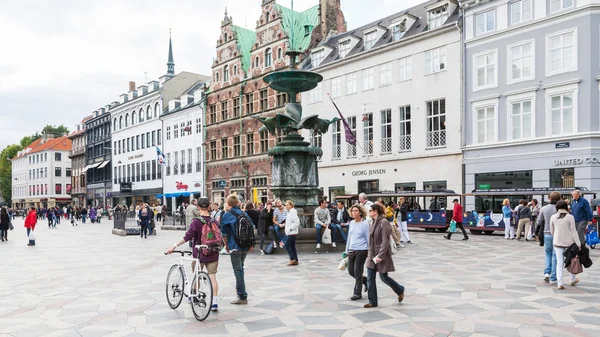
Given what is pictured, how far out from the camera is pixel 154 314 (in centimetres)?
782

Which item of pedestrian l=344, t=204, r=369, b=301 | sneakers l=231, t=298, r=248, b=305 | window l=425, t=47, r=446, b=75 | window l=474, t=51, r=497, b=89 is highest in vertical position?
window l=425, t=47, r=446, b=75

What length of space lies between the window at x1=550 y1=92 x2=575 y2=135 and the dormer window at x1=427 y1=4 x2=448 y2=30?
360 inches

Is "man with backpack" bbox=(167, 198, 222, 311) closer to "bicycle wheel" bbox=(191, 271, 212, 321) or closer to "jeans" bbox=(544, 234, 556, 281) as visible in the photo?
"bicycle wheel" bbox=(191, 271, 212, 321)

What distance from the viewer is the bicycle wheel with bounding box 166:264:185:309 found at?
7.91m

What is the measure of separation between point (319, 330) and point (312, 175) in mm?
10276

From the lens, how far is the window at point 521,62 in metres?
27.7

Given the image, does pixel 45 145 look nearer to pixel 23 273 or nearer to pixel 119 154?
pixel 119 154

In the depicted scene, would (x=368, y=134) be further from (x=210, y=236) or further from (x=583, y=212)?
(x=210, y=236)

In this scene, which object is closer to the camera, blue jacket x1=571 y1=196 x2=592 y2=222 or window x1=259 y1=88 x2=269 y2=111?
blue jacket x1=571 y1=196 x2=592 y2=222

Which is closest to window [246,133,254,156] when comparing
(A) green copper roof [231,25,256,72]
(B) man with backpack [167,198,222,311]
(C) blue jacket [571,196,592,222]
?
(A) green copper roof [231,25,256,72]

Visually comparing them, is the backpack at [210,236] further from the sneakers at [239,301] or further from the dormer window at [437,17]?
the dormer window at [437,17]

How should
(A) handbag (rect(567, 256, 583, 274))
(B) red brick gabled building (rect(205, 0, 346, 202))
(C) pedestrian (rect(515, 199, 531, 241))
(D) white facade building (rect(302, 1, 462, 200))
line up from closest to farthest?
1. (A) handbag (rect(567, 256, 583, 274))
2. (C) pedestrian (rect(515, 199, 531, 241))
3. (D) white facade building (rect(302, 1, 462, 200))
4. (B) red brick gabled building (rect(205, 0, 346, 202))

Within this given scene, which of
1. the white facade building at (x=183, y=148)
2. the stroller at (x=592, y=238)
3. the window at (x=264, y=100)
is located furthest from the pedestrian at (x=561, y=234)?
the white facade building at (x=183, y=148)

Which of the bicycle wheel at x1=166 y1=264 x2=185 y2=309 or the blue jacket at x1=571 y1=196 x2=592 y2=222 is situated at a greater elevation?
the blue jacket at x1=571 y1=196 x2=592 y2=222
